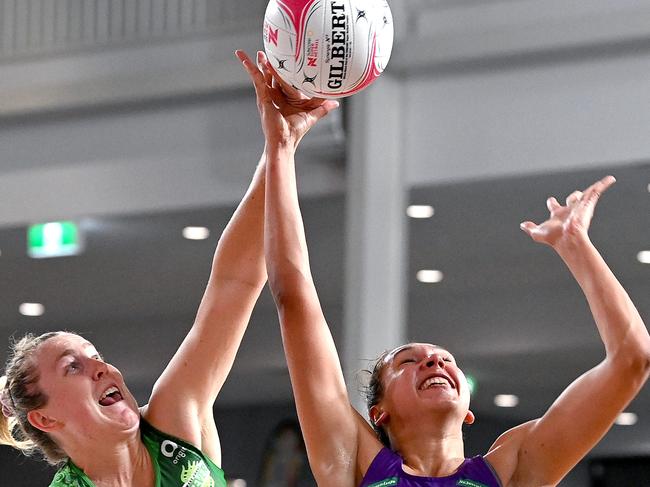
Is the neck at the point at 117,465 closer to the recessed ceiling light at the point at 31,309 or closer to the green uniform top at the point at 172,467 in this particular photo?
the green uniform top at the point at 172,467

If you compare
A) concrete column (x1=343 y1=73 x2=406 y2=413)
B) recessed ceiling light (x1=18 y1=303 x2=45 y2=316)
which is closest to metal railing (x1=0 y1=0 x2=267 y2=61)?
concrete column (x1=343 y1=73 x2=406 y2=413)

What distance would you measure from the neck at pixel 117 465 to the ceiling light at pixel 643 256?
18.7 feet

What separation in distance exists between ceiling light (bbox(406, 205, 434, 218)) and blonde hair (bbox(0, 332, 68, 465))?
4.50 metres

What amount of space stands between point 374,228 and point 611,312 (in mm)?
4070

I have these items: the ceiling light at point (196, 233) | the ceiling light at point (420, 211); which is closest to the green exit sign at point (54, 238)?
the ceiling light at point (196, 233)

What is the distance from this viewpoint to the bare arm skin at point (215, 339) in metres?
2.74

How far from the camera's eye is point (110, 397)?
272 centimetres

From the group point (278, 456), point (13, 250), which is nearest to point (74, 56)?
point (13, 250)

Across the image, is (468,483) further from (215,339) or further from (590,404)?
(215,339)

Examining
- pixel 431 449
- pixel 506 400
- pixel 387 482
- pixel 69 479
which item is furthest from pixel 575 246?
pixel 506 400

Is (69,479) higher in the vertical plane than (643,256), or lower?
higher

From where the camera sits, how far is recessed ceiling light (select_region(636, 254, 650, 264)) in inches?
311

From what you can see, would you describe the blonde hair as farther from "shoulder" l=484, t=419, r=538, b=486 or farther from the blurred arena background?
the blurred arena background

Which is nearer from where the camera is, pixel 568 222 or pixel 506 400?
pixel 568 222
